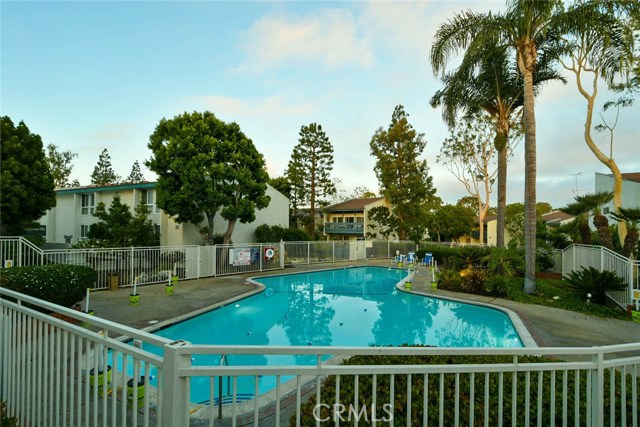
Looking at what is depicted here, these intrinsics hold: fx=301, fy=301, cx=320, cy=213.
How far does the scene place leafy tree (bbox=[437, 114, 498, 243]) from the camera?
2339cm

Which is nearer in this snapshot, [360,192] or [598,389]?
[598,389]

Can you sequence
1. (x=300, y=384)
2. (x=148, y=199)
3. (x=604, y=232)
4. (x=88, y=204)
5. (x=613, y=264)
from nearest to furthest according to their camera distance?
(x=300, y=384) < (x=613, y=264) < (x=604, y=232) < (x=148, y=199) < (x=88, y=204)

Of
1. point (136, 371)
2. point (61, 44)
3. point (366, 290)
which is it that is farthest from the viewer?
point (366, 290)

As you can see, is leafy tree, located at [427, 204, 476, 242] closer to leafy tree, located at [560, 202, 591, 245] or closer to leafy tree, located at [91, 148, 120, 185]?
leafy tree, located at [560, 202, 591, 245]

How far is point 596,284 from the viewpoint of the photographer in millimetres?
9031

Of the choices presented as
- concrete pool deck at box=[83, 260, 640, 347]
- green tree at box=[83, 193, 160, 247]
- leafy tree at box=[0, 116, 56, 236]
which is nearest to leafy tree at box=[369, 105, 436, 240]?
concrete pool deck at box=[83, 260, 640, 347]

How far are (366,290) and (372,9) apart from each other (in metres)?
11.2

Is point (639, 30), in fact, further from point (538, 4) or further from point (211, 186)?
point (211, 186)

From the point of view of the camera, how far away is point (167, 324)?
7.62 metres

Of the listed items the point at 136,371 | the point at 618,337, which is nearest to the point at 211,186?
the point at 136,371

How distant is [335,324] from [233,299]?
373 centimetres

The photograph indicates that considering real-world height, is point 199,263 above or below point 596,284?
below

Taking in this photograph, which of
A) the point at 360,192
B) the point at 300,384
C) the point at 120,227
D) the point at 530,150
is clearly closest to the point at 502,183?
the point at 530,150

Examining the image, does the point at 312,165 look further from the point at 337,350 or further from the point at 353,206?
the point at 337,350
